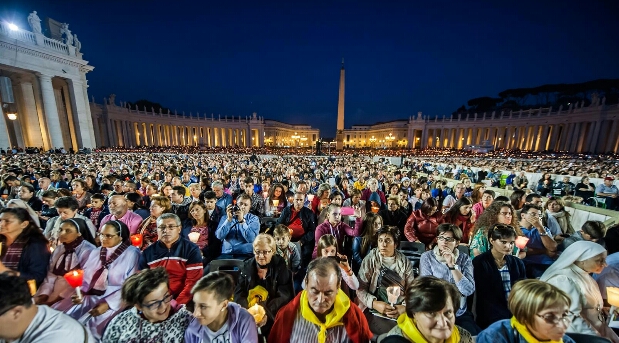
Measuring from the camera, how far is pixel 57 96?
27.5 m

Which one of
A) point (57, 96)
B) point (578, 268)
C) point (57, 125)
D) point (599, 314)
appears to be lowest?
point (599, 314)

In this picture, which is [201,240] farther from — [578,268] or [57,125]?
[57,125]

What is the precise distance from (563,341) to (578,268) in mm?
1035

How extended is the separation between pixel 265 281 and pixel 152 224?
2576mm

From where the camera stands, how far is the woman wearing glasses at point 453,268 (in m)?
2.58

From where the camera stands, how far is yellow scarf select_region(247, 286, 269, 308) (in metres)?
2.64

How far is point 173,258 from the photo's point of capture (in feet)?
9.44

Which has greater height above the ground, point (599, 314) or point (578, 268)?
point (578, 268)

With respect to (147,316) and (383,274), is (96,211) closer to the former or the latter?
(147,316)

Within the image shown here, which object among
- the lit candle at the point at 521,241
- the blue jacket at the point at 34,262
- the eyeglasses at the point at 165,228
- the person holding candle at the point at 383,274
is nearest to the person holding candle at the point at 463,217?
the lit candle at the point at 521,241

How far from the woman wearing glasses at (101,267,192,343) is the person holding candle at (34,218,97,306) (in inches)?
58.2

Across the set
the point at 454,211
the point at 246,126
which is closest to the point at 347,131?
the point at 246,126

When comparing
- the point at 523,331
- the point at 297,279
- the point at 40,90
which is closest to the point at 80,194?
the point at 297,279

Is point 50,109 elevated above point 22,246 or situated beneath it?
elevated above
